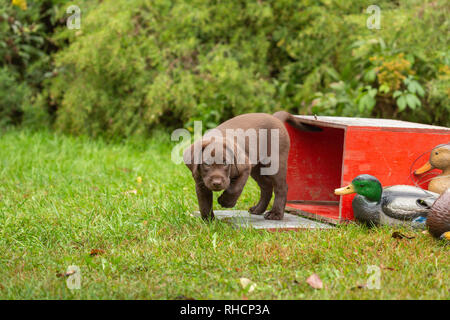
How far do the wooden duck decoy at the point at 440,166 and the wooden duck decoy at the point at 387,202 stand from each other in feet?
0.58

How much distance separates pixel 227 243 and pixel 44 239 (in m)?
1.18

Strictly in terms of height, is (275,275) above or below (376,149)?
below

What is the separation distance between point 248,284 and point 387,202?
1469 millimetres

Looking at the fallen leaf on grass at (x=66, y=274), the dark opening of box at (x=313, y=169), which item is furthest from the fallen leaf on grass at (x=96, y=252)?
the dark opening of box at (x=313, y=169)

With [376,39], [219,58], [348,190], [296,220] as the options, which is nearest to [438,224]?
[348,190]

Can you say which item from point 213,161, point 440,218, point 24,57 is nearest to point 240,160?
point 213,161

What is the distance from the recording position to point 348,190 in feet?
12.1

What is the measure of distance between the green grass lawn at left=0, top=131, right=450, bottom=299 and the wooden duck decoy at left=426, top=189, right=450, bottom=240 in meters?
0.07

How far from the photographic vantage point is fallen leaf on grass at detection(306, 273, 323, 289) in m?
2.54

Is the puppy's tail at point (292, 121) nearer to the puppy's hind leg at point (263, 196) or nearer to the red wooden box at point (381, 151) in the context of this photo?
the red wooden box at point (381, 151)

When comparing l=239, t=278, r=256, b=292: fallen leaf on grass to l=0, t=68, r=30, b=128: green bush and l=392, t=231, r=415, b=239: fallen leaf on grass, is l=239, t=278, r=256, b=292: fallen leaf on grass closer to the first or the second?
l=392, t=231, r=415, b=239: fallen leaf on grass

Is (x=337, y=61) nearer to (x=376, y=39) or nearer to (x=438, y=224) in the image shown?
(x=376, y=39)

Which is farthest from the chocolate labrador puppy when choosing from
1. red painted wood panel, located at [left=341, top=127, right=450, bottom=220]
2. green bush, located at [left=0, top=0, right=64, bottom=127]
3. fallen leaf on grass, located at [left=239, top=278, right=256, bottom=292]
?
green bush, located at [left=0, top=0, right=64, bottom=127]
